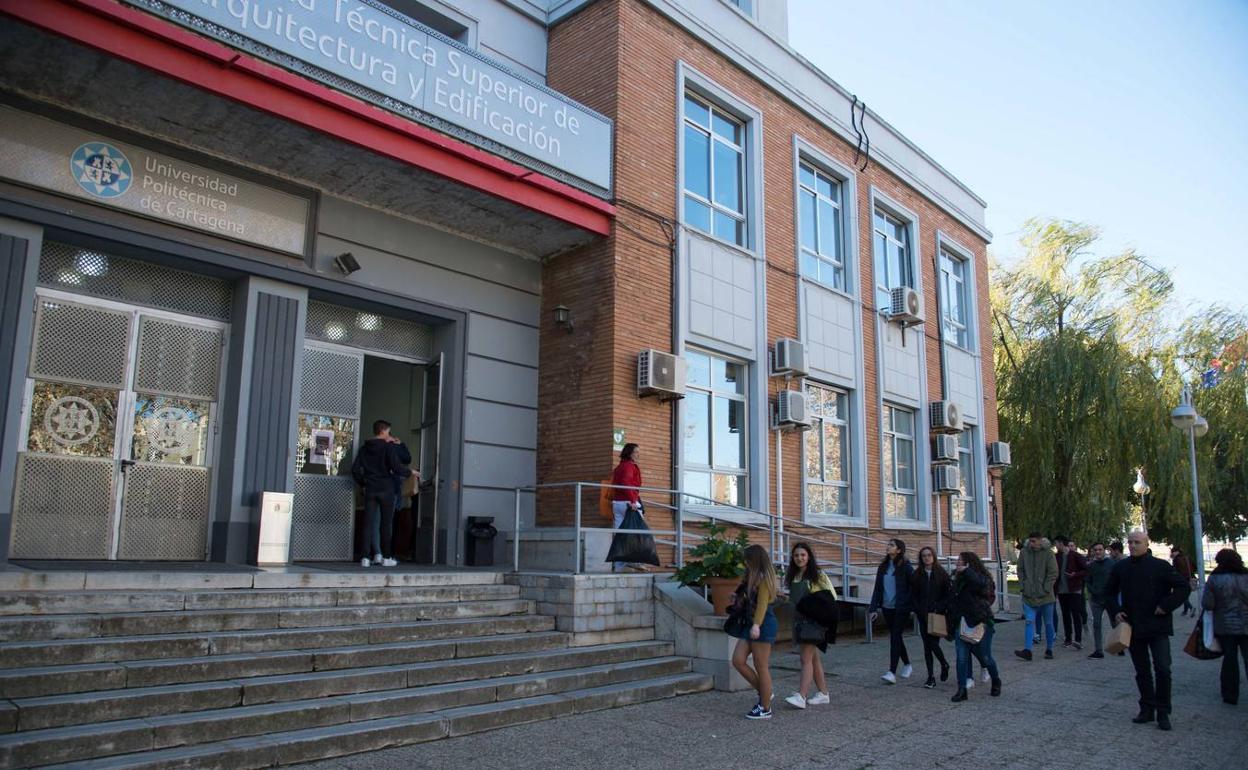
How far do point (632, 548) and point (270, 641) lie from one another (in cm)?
402

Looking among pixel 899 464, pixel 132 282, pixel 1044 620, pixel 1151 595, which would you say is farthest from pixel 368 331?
pixel 899 464

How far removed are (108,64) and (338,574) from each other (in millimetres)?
4884

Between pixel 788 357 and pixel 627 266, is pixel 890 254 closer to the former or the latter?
pixel 788 357

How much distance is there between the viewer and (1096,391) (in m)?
22.1

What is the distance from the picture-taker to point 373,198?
10.6 metres

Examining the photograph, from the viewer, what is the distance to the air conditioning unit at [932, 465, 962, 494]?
18250 millimetres

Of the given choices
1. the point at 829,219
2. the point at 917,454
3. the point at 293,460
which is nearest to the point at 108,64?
the point at 293,460

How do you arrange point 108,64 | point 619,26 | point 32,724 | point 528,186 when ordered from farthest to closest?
point 619,26 → point 528,186 → point 108,64 → point 32,724

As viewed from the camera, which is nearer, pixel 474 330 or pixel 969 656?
pixel 969 656

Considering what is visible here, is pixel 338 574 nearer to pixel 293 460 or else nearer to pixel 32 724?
pixel 293 460

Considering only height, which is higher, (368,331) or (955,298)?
(955,298)

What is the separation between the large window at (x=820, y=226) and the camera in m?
15.9

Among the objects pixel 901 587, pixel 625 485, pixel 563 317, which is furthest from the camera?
pixel 563 317

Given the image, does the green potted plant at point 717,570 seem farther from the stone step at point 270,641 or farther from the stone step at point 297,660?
the stone step at point 297,660
